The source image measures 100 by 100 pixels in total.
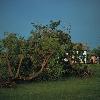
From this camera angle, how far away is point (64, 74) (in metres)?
23.1

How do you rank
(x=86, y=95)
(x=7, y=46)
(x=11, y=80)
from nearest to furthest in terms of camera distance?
(x=86, y=95) < (x=11, y=80) < (x=7, y=46)

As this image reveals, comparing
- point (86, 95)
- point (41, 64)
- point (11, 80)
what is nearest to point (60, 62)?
point (41, 64)

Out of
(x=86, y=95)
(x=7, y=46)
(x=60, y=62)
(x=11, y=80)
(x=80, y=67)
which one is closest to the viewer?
(x=86, y=95)

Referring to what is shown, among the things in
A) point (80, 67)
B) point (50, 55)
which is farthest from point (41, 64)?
point (80, 67)

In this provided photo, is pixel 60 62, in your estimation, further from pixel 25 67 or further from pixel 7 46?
pixel 7 46

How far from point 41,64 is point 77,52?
4.03m

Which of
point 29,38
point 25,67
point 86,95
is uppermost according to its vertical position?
point 29,38

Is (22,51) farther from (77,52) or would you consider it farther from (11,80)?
(77,52)

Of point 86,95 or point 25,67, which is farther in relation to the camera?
point 25,67

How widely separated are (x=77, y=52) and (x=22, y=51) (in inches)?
213

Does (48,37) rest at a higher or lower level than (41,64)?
higher

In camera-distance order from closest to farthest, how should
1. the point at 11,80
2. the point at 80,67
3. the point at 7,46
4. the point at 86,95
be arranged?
the point at 86,95
the point at 11,80
the point at 7,46
the point at 80,67

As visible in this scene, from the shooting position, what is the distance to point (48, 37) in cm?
1989

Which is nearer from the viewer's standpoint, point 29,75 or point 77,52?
point 29,75
